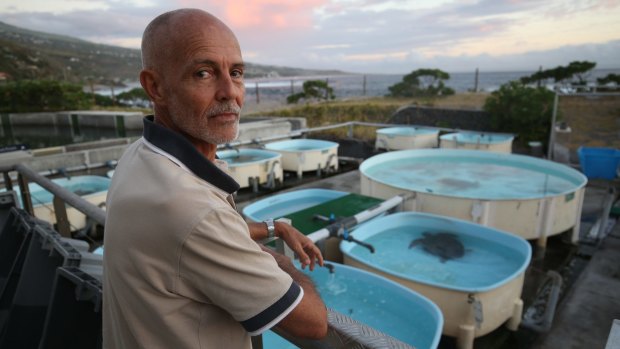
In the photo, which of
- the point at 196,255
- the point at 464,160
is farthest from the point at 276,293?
the point at 464,160

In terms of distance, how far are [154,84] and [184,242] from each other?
0.47 m

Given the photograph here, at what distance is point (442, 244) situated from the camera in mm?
5555

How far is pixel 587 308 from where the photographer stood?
4.47 m

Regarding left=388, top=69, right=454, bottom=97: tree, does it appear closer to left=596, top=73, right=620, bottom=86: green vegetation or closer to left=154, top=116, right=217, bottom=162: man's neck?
left=596, top=73, right=620, bottom=86: green vegetation

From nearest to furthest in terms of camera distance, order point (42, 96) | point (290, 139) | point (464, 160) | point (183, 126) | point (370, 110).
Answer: point (183, 126)
point (464, 160)
point (290, 139)
point (370, 110)
point (42, 96)

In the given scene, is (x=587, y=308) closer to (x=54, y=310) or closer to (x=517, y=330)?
(x=517, y=330)

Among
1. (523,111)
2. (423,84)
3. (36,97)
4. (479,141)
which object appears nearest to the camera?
(479,141)

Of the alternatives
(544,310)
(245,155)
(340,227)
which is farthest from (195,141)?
(245,155)

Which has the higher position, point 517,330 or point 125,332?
point 125,332

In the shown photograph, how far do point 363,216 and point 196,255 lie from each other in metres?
4.32

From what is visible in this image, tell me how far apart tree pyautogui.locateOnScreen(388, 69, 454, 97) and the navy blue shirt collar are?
74.6 ft

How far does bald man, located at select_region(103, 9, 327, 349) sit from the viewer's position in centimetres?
74

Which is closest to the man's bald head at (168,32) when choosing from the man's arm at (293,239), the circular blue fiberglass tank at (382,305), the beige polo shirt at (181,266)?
the beige polo shirt at (181,266)

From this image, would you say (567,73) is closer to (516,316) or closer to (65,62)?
(516,316)
